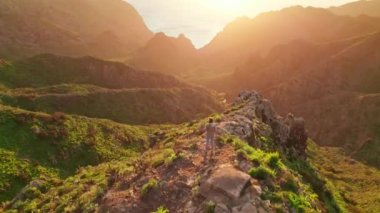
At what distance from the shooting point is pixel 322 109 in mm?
166875

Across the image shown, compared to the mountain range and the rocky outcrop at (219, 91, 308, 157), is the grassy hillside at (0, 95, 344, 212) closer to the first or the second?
the mountain range

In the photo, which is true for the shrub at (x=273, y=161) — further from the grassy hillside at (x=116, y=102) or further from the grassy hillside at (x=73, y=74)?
the grassy hillside at (x=73, y=74)

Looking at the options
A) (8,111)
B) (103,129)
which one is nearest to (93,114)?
(103,129)

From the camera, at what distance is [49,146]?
59438 mm

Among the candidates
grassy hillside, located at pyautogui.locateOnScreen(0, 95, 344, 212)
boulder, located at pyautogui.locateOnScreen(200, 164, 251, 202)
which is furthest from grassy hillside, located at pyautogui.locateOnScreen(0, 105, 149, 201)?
boulder, located at pyautogui.locateOnScreen(200, 164, 251, 202)

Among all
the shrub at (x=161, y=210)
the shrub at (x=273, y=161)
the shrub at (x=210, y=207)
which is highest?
the shrub at (x=273, y=161)

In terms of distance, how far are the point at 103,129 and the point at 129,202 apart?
159ft

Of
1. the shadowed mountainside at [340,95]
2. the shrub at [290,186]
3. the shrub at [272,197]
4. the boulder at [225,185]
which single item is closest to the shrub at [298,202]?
the shrub at [290,186]

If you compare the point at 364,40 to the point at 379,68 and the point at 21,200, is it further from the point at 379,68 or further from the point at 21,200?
the point at 21,200

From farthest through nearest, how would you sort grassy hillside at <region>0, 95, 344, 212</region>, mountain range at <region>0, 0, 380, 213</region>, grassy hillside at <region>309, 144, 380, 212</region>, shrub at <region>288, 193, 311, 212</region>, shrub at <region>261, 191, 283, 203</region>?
grassy hillside at <region>309, 144, 380, 212</region>, mountain range at <region>0, 0, 380, 213</region>, grassy hillside at <region>0, 95, 344, 212</region>, shrub at <region>288, 193, 311, 212</region>, shrub at <region>261, 191, 283, 203</region>

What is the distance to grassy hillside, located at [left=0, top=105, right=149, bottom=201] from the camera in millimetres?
52312

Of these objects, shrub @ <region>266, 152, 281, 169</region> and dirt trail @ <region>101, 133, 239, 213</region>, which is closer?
dirt trail @ <region>101, 133, 239, 213</region>

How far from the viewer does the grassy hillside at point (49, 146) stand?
172 feet

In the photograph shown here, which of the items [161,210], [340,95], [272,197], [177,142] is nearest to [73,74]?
[340,95]
